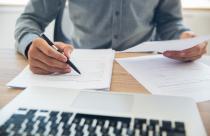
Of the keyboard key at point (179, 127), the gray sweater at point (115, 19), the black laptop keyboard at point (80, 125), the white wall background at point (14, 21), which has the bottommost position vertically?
the white wall background at point (14, 21)

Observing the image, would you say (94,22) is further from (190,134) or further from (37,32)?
(190,134)

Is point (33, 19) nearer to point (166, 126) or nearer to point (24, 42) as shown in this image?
point (24, 42)

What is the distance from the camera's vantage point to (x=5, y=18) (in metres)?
2.20

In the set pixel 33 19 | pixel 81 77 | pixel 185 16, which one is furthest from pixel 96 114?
pixel 185 16

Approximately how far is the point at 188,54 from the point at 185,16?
1.19 metres

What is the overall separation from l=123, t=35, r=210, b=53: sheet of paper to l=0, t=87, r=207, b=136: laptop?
0.21 m

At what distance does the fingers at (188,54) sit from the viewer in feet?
2.97

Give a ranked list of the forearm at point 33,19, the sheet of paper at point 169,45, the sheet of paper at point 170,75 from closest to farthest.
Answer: the sheet of paper at point 170,75 → the sheet of paper at point 169,45 → the forearm at point 33,19

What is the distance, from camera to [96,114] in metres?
0.57

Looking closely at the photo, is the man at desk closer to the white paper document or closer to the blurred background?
the white paper document

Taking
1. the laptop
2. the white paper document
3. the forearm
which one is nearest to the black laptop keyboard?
the laptop

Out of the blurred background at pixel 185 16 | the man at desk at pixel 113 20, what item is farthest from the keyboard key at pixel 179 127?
the blurred background at pixel 185 16

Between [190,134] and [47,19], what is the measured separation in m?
0.83

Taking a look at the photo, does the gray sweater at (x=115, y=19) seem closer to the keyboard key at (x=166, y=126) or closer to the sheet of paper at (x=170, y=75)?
the sheet of paper at (x=170, y=75)
